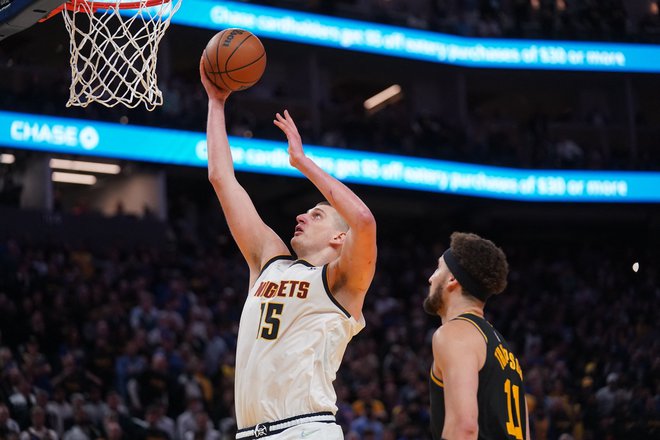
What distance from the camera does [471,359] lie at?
382 cm

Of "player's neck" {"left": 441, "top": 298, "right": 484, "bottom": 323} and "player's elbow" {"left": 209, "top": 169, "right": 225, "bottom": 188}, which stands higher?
"player's elbow" {"left": 209, "top": 169, "right": 225, "bottom": 188}

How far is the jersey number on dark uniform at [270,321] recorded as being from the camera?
167 inches

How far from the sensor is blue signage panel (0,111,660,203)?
1673 centimetres

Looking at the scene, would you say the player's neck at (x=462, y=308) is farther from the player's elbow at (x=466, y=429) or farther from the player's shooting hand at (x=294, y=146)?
the player's shooting hand at (x=294, y=146)

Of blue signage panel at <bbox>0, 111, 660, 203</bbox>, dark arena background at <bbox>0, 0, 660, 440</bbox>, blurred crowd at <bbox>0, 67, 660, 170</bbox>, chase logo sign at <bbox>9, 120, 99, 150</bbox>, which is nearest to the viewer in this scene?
dark arena background at <bbox>0, 0, 660, 440</bbox>

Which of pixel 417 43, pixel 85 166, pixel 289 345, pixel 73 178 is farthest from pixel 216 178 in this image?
pixel 417 43

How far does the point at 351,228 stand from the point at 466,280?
1.61 ft

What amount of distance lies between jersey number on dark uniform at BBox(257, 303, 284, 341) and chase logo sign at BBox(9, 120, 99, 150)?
1303 cm

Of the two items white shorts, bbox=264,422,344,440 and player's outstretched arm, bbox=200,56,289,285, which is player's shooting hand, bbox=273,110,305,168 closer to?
player's outstretched arm, bbox=200,56,289,285

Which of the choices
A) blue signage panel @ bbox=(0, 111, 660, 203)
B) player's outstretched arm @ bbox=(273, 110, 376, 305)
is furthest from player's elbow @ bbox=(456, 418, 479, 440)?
blue signage panel @ bbox=(0, 111, 660, 203)

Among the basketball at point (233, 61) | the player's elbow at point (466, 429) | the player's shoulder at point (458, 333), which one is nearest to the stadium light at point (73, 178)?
the basketball at point (233, 61)

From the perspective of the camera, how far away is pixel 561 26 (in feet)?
77.4

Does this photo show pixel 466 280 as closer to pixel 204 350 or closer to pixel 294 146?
pixel 294 146

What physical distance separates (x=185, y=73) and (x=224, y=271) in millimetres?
7882
